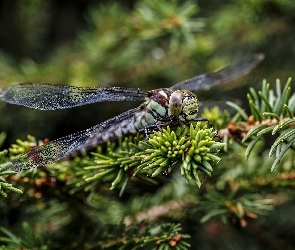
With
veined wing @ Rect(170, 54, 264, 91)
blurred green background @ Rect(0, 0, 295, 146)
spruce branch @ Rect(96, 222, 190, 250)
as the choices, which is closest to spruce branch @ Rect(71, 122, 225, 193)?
spruce branch @ Rect(96, 222, 190, 250)

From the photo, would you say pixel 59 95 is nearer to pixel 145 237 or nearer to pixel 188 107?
pixel 188 107

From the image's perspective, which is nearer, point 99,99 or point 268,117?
point 268,117

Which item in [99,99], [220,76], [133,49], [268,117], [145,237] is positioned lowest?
[145,237]

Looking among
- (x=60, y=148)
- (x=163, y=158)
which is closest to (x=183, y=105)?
(x=163, y=158)

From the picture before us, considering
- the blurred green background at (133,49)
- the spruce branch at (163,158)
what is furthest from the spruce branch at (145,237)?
the blurred green background at (133,49)

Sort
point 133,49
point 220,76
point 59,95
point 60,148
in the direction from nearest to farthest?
point 60,148, point 59,95, point 220,76, point 133,49
